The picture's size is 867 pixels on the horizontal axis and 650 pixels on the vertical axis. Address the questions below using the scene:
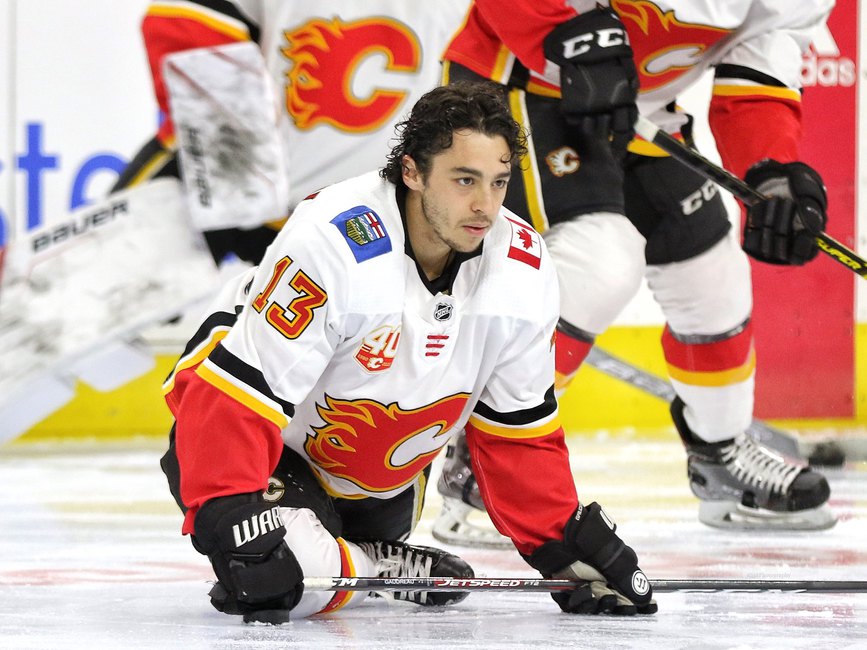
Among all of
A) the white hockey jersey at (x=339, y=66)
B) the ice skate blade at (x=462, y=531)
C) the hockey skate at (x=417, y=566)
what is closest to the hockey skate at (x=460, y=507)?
the ice skate blade at (x=462, y=531)

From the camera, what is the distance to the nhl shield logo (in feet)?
6.15

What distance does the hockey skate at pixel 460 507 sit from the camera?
8.98 ft

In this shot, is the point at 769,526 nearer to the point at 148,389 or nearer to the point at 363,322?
the point at 363,322

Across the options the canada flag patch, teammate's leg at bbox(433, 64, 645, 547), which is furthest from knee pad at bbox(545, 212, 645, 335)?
the canada flag patch

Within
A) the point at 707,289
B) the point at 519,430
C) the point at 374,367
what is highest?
the point at 374,367

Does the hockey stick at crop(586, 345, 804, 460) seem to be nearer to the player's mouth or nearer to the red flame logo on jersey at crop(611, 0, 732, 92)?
the red flame logo on jersey at crop(611, 0, 732, 92)

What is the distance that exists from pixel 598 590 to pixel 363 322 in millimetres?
493

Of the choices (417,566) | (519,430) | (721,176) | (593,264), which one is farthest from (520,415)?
(721,176)

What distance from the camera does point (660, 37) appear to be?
8.79 feet

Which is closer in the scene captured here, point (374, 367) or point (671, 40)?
point (374, 367)

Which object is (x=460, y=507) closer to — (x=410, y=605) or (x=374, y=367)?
(x=410, y=605)

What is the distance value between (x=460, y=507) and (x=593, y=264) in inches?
21.5

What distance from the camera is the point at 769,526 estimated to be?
2926 mm

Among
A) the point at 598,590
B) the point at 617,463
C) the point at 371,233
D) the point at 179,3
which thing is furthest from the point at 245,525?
the point at 179,3
